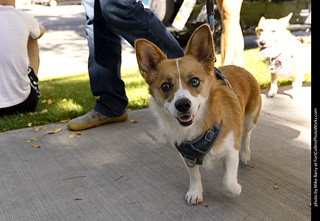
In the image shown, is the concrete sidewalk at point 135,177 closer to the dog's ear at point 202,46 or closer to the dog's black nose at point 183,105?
the dog's black nose at point 183,105

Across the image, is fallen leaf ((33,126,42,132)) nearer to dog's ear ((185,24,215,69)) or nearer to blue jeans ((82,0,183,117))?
blue jeans ((82,0,183,117))

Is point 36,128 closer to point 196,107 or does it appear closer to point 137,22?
point 137,22

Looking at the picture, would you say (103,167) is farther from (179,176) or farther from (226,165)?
(226,165)

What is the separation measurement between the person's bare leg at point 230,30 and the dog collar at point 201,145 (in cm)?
275

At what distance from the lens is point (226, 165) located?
8.36 feet

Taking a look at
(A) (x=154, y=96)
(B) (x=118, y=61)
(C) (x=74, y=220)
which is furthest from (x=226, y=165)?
(B) (x=118, y=61)

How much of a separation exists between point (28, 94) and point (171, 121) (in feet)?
10.0

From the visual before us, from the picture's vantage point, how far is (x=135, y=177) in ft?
9.95

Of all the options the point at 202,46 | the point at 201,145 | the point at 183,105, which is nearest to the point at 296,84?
the point at 202,46

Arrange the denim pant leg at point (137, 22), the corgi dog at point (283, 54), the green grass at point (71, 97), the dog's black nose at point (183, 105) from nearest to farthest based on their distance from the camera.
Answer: the dog's black nose at point (183, 105), the denim pant leg at point (137, 22), the green grass at point (71, 97), the corgi dog at point (283, 54)

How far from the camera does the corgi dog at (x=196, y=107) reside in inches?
95.7

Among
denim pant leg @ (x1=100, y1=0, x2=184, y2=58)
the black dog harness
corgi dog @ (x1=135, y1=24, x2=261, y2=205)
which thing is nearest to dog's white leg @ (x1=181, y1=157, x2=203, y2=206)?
corgi dog @ (x1=135, y1=24, x2=261, y2=205)

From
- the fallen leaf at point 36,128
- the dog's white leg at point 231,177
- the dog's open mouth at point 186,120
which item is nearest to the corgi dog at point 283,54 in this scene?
the dog's white leg at point 231,177

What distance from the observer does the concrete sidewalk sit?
8.21 feet
